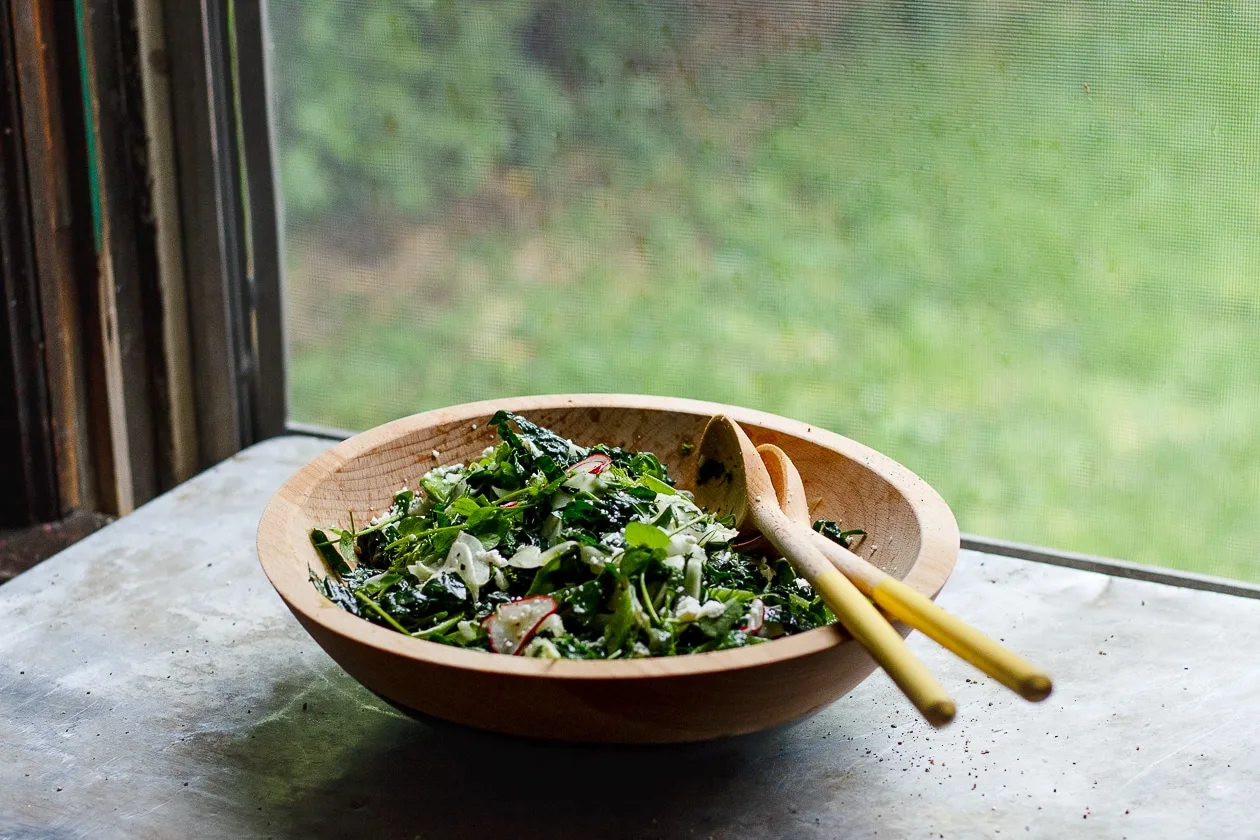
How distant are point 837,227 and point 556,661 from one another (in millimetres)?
983

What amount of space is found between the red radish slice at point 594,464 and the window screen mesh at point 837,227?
0.62 meters

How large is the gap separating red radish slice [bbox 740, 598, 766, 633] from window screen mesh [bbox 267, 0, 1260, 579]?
80 centimetres

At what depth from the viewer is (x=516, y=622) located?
898mm

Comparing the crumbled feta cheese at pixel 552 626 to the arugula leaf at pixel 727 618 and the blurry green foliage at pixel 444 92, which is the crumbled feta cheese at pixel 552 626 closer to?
the arugula leaf at pixel 727 618

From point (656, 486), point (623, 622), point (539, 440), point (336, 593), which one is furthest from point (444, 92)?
point (623, 622)

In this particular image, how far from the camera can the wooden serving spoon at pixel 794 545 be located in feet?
2.49

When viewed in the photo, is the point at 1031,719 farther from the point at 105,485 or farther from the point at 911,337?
the point at 105,485

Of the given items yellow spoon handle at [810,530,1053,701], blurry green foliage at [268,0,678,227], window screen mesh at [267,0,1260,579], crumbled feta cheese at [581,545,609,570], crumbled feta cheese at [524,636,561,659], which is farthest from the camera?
blurry green foliage at [268,0,678,227]

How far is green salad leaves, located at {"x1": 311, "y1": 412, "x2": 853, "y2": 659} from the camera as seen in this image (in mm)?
902

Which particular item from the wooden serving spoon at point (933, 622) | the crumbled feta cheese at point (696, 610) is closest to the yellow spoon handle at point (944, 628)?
the wooden serving spoon at point (933, 622)

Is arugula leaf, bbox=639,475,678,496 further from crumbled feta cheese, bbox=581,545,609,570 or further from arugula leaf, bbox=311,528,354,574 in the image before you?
arugula leaf, bbox=311,528,354,574

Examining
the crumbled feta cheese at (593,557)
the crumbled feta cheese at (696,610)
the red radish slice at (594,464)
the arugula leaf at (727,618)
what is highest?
the red radish slice at (594,464)

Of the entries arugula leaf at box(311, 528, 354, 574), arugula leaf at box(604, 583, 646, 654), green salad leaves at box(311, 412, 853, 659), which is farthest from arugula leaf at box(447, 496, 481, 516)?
arugula leaf at box(604, 583, 646, 654)

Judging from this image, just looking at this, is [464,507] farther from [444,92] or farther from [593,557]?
[444,92]
